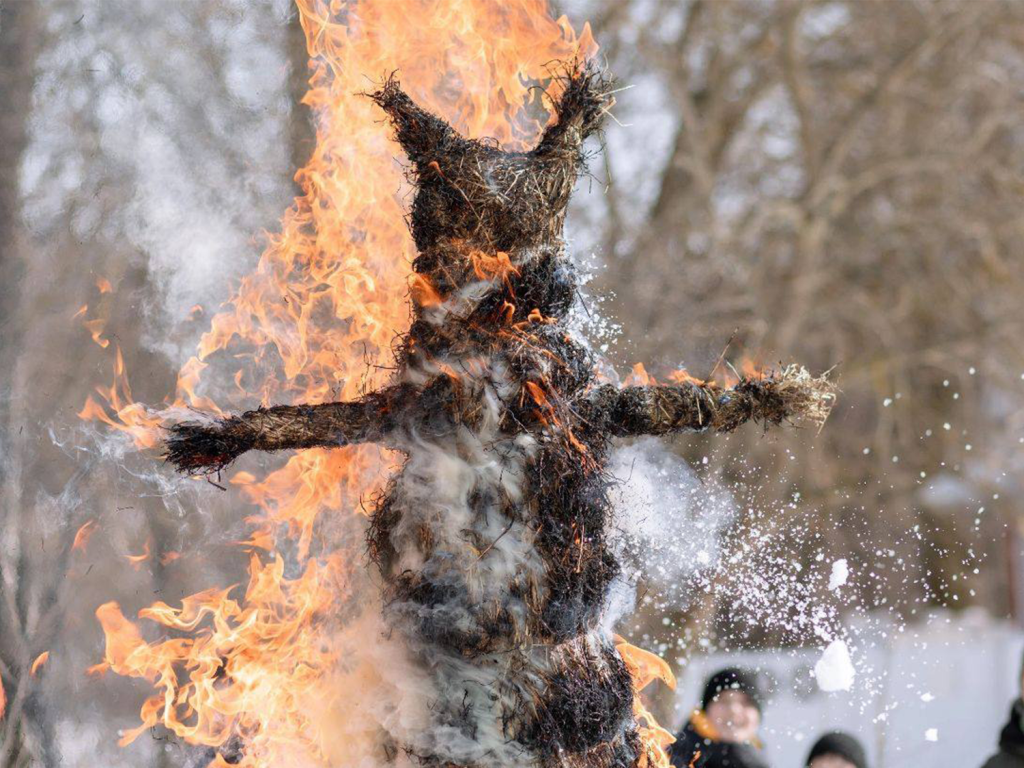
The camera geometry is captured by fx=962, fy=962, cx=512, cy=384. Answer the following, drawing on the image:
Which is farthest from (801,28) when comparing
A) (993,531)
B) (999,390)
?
(993,531)

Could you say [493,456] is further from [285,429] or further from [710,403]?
[710,403]

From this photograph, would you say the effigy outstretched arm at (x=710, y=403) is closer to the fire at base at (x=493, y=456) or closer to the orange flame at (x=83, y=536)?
the fire at base at (x=493, y=456)

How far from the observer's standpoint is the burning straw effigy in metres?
2.47

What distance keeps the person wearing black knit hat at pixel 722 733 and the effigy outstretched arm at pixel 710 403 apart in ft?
6.56

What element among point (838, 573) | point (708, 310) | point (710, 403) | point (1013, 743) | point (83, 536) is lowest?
point (1013, 743)

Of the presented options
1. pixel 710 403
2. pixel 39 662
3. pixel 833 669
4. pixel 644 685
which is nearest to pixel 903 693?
pixel 833 669

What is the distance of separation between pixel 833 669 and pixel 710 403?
5.23 metres

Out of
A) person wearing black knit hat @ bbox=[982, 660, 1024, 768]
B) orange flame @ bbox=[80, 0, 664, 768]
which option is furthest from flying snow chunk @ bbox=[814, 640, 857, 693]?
orange flame @ bbox=[80, 0, 664, 768]

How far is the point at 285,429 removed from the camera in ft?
8.45

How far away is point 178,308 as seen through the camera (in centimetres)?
484

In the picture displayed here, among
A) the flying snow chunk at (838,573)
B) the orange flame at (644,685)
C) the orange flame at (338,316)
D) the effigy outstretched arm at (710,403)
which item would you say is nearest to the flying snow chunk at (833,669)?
the flying snow chunk at (838,573)

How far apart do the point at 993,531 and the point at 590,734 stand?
8890 mm

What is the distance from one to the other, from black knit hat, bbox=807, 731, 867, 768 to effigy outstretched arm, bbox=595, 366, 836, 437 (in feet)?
8.04

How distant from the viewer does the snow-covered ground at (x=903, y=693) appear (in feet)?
23.4
